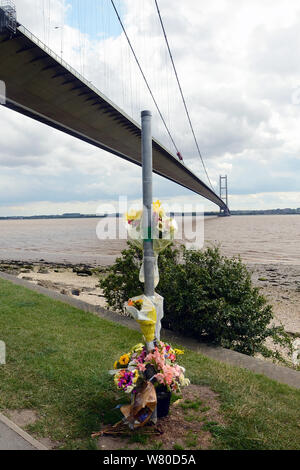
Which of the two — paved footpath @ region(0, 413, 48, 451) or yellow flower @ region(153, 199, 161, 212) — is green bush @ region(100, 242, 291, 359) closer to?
yellow flower @ region(153, 199, 161, 212)

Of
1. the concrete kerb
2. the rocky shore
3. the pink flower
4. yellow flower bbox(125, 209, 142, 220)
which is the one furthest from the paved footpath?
the rocky shore

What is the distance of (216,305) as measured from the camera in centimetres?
630

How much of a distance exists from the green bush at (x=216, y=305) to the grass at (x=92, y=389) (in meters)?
0.82

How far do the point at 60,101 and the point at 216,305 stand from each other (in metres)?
22.1

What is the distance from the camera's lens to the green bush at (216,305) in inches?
252

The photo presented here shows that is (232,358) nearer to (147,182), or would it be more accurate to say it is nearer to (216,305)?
(216,305)

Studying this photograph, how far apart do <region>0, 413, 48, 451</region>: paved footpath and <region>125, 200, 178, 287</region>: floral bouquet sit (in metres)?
2.08

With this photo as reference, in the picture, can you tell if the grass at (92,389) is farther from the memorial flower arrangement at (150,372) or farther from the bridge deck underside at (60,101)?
the bridge deck underside at (60,101)

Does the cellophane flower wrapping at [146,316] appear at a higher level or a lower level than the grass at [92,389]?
higher

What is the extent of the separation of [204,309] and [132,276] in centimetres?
214

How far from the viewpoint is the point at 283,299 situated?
15883 mm

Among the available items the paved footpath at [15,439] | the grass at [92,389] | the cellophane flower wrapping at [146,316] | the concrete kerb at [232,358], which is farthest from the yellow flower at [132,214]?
the concrete kerb at [232,358]
